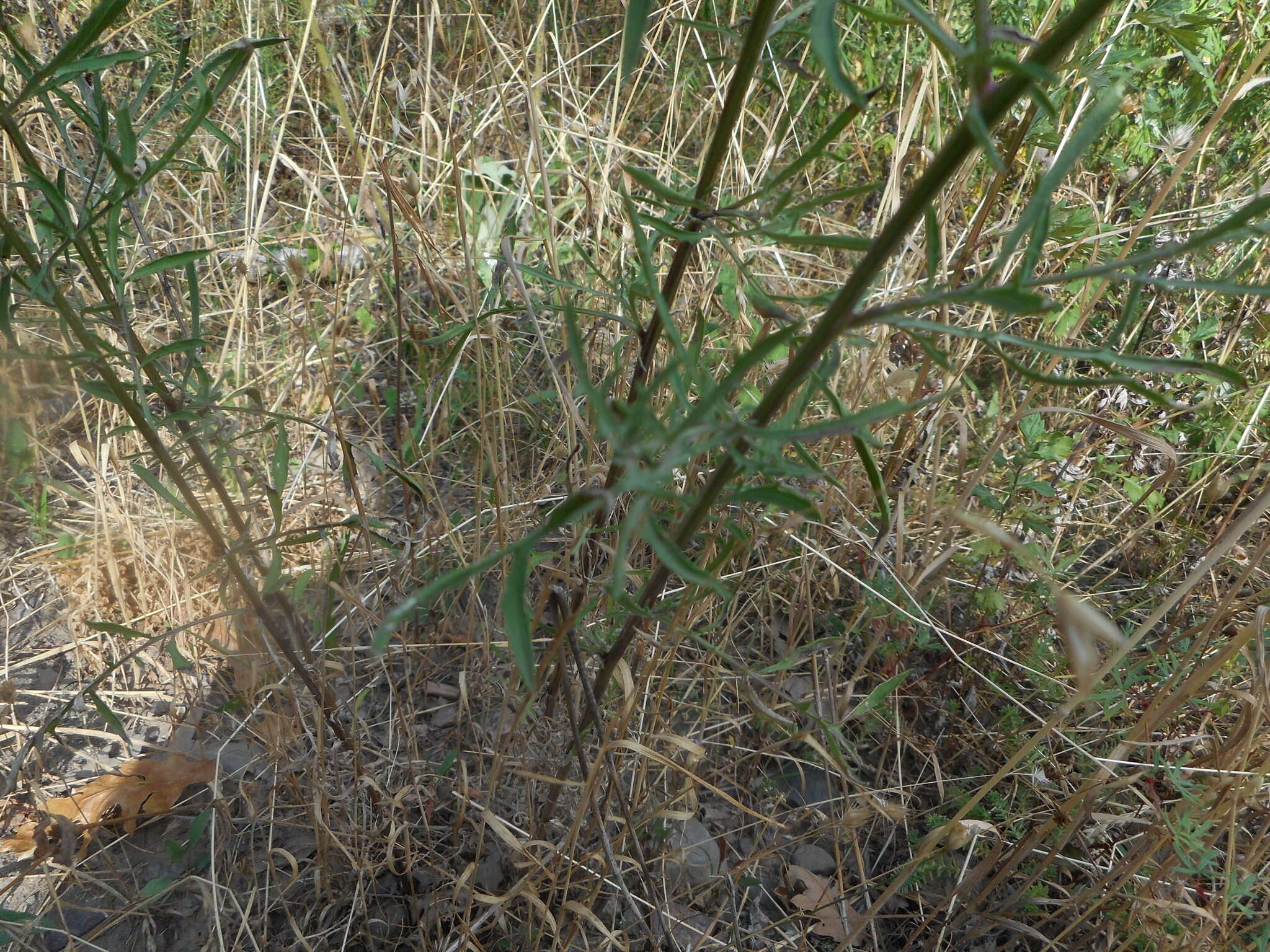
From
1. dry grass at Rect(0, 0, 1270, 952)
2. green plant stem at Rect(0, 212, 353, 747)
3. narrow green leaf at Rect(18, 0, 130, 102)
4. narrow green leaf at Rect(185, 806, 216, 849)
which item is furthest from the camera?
narrow green leaf at Rect(185, 806, 216, 849)

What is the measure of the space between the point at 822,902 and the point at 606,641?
0.68 m

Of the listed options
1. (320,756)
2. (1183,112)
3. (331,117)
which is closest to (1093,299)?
(1183,112)

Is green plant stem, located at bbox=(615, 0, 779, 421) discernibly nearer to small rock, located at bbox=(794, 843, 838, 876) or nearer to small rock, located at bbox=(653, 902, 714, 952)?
small rock, located at bbox=(653, 902, 714, 952)

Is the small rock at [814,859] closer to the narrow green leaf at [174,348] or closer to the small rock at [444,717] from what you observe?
the small rock at [444,717]

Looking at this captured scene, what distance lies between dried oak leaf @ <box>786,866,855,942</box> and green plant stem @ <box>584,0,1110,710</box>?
2.90 feet

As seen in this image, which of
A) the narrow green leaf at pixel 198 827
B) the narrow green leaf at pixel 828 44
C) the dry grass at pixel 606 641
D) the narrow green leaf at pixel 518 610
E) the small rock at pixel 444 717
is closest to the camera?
the narrow green leaf at pixel 828 44

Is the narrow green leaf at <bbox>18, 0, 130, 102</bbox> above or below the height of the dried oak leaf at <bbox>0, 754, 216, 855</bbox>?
above

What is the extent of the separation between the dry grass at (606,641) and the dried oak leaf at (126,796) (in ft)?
0.14

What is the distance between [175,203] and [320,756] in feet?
4.99

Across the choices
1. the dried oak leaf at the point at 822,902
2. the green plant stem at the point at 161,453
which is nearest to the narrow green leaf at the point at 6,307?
the green plant stem at the point at 161,453

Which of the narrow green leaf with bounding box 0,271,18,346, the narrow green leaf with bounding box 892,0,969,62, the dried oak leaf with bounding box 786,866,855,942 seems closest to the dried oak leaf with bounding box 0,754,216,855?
the narrow green leaf with bounding box 0,271,18,346

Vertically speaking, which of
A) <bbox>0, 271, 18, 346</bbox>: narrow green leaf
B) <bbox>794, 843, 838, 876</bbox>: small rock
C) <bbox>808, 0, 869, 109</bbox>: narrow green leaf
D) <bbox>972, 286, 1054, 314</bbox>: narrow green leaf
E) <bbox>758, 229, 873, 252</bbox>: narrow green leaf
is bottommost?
<bbox>794, 843, 838, 876</bbox>: small rock

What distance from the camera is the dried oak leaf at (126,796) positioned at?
1.43 meters

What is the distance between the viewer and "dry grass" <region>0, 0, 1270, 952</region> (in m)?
1.26
